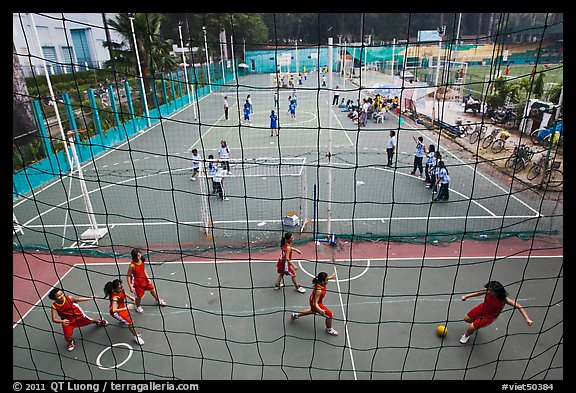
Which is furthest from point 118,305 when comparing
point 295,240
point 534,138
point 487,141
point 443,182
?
point 534,138

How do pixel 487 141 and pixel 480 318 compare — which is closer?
pixel 480 318

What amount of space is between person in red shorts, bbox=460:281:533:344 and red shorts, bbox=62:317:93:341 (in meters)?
4.28

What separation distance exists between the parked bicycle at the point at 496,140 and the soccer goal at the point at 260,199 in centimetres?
597

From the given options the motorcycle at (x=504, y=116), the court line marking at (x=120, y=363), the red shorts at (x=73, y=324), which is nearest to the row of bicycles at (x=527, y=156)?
Result: the motorcycle at (x=504, y=116)

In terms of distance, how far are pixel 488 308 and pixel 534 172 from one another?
5938 mm

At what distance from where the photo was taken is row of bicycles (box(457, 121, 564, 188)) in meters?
7.88

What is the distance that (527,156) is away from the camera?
9.00 m

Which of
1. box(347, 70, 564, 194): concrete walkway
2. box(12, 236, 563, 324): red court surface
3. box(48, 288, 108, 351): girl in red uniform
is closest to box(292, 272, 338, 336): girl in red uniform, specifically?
box(12, 236, 563, 324): red court surface

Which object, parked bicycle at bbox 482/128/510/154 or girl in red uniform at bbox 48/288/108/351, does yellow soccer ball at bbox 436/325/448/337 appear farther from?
parked bicycle at bbox 482/128/510/154

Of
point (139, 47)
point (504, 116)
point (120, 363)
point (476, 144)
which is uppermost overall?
point (139, 47)

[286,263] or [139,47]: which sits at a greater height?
[139,47]

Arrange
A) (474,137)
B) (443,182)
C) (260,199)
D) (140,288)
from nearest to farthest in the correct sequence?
(140,288) < (260,199) < (443,182) < (474,137)

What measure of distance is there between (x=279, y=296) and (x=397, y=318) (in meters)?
1.54

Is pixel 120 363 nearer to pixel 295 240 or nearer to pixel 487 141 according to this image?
pixel 295 240
